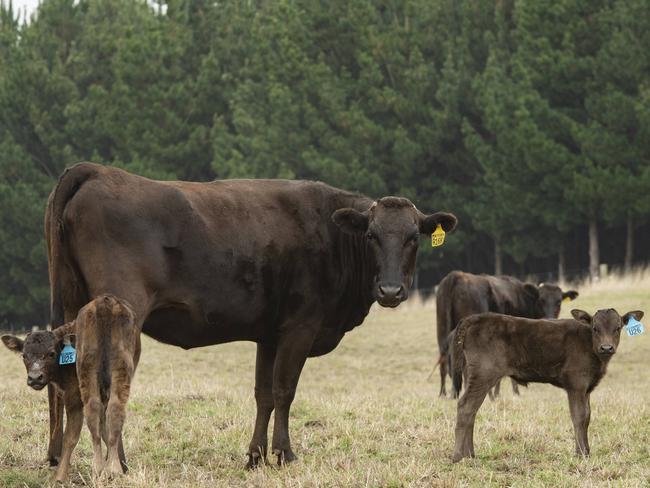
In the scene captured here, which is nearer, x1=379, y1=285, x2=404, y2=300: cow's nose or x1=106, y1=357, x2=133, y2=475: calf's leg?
x1=106, y1=357, x2=133, y2=475: calf's leg

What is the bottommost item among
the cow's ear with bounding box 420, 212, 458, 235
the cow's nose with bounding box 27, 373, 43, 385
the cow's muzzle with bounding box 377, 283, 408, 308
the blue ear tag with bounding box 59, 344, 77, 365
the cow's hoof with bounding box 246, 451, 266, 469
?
the cow's hoof with bounding box 246, 451, 266, 469

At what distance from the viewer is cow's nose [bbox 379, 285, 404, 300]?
8352mm

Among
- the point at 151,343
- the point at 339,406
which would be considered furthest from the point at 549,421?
the point at 151,343

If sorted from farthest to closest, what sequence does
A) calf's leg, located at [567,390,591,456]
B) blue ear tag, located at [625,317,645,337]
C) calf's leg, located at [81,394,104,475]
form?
blue ear tag, located at [625,317,645,337], calf's leg, located at [567,390,591,456], calf's leg, located at [81,394,104,475]

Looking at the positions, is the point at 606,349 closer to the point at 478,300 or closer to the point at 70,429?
the point at 70,429

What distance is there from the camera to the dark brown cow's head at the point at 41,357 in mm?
7375

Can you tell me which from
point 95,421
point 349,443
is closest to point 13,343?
point 95,421

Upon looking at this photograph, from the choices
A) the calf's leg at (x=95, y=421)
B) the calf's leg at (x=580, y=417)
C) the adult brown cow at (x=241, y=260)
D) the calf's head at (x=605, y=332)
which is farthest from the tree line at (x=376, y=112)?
the calf's leg at (x=95, y=421)

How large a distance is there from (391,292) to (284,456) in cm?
154

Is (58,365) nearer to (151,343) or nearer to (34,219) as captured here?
→ (151,343)

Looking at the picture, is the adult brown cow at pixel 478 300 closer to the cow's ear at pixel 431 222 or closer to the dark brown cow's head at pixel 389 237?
the cow's ear at pixel 431 222

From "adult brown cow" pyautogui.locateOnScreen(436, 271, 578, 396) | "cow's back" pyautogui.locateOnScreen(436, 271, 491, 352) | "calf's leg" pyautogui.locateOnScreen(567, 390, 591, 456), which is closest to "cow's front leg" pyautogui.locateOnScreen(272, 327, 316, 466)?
"calf's leg" pyautogui.locateOnScreen(567, 390, 591, 456)

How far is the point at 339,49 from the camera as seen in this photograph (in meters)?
43.0

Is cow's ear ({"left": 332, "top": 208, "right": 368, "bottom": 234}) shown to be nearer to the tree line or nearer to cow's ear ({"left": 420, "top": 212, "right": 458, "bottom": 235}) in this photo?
cow's ear ({"left": 420, "top": 212, "right": 458, "bottom": 235})
